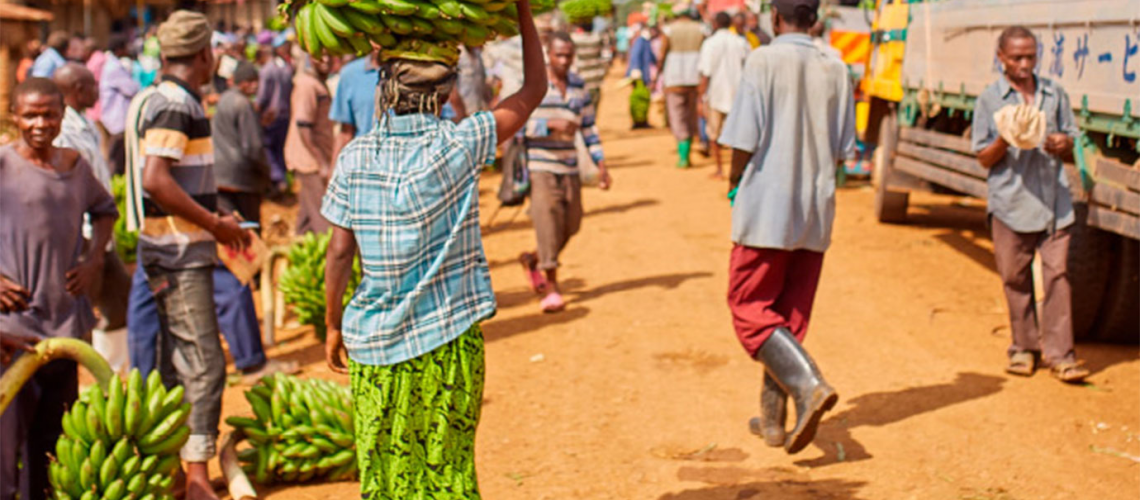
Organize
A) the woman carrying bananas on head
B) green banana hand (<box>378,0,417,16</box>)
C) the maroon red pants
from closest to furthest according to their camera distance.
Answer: green banana hand (<box>378,0,417,16</box>) < the woman carrying bananas on head < the maroon red pants

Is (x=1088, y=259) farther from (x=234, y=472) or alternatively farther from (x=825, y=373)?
(x=234, y=472)

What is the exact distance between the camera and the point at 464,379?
3852mm

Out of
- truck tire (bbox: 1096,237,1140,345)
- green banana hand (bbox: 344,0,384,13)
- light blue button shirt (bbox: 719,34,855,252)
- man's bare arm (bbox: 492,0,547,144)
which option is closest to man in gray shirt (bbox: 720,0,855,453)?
light blue button shirt (bbox: 719,34,855,252)

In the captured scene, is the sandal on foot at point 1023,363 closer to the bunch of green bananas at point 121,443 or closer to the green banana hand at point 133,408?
the bunch of green bananas at point 121,443

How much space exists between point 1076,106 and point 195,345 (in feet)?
15.4

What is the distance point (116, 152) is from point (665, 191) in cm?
608

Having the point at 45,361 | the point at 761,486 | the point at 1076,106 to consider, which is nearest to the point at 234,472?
the point at 45,361

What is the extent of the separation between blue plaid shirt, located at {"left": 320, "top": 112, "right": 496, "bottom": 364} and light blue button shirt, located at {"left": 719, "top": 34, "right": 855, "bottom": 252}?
2.11 metres

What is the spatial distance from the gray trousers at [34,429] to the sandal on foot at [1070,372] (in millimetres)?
4772

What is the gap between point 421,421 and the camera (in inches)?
151

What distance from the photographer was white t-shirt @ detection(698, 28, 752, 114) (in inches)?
600

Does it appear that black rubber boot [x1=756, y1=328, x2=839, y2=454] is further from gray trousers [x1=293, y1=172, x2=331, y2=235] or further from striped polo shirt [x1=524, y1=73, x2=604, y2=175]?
gray trousers [x1=293, y1=172, x2=331, y2=235]

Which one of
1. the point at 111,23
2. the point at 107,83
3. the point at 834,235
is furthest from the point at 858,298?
the point at 111,23

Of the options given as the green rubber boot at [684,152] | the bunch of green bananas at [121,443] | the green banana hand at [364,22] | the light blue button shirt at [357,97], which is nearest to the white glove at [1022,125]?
the light blue button shirt at [357,97]
